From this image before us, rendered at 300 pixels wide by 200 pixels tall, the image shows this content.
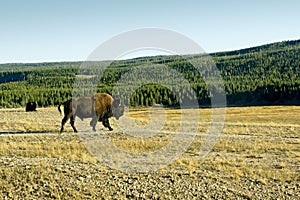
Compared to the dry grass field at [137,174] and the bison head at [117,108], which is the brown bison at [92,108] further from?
the dry grass field at [137,174]

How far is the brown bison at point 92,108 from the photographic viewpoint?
22109 mm

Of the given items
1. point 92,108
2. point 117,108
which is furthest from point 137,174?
point 117,108

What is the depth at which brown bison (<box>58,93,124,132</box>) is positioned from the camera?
2211 centimetres

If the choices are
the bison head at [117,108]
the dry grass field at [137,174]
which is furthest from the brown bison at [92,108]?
the dry grass field at [137,174]

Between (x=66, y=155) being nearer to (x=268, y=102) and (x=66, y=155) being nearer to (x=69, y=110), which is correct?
(x=69, y=110)

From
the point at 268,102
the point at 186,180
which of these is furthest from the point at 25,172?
the point at 268,102

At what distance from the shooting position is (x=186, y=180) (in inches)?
550

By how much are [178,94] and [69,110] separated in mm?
117297

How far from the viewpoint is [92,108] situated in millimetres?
22312

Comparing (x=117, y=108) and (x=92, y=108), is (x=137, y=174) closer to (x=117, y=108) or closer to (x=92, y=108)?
(x=92, y=108)

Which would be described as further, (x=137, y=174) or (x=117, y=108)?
(x=117, y=108)

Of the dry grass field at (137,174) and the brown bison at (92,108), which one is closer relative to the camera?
the dry grass field at (137,174)

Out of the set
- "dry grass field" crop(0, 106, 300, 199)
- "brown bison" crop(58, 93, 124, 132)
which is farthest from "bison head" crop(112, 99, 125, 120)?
"dry grass field" crop(0, 106, 300, 199)

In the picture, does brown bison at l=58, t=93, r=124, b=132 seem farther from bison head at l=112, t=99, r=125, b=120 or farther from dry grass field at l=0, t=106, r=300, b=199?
dry grass field at l=0, t=106, r=300, b=199
